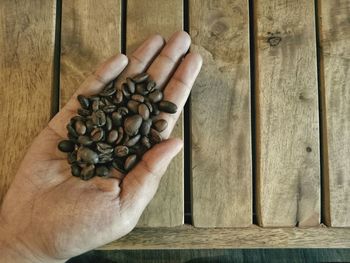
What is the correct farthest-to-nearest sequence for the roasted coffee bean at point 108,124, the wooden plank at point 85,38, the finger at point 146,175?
the wooden plank at point 85,38, the roasted coffee bean at point 108,124, the finger at point 146,175

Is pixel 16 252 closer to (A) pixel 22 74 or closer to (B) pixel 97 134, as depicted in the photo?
(B) pixel 97 134

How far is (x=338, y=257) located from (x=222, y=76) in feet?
2.39

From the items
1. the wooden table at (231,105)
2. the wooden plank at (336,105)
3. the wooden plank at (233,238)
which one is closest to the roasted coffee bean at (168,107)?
the wooden table at (231,105)

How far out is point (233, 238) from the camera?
1.18 metres

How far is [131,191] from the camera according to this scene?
1028 mm

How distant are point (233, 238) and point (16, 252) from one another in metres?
0.60

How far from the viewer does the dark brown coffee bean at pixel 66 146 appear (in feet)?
3.60

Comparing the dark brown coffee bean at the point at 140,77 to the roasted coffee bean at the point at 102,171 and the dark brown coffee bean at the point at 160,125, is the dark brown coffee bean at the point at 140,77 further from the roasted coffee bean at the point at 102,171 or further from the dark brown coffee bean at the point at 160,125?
the roasted coffee bean at the point at 102,171

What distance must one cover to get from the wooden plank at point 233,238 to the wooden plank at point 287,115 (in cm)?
3

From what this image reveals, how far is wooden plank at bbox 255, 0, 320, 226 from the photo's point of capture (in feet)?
3.92

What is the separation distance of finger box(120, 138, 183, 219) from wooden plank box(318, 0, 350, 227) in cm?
49

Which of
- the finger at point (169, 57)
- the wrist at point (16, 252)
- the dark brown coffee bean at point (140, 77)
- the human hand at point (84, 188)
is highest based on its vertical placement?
the finger at point (169, 57)

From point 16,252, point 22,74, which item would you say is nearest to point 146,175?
point 16,252

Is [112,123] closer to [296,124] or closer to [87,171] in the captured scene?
[87,171]
